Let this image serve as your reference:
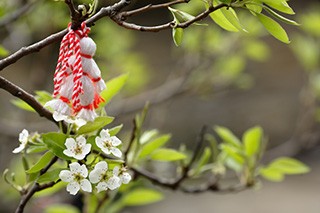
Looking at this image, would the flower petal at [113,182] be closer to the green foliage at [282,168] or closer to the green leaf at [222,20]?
the green leaf at [222,20]

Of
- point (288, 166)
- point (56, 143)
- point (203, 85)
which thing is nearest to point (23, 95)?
point (56, 143)

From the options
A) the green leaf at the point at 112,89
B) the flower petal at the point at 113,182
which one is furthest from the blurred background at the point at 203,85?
the flower petal at the point at 113,182

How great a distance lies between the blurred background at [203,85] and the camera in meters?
1.66

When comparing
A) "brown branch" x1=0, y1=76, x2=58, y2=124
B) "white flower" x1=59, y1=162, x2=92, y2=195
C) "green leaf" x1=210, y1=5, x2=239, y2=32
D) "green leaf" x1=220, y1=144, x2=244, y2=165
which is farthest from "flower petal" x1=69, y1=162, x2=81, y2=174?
"green leaf" x1=220, y1=144, x2=244, y2=165

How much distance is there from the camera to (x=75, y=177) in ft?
1.77

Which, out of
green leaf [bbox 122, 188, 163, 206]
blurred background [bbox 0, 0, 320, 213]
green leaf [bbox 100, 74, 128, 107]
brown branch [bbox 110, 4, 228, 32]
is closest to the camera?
brown branch [bbox 110, 4, 228, 32]

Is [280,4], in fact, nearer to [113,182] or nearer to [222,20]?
[222,20]

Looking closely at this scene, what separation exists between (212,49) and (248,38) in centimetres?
14

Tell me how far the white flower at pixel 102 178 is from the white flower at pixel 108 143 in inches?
0.6

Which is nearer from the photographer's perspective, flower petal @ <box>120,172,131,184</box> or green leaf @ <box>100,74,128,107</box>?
flower petal @ <box>120,172,131,184</box>

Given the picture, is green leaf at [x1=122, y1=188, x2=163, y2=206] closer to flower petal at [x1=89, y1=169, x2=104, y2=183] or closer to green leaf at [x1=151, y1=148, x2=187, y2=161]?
green leaf at [x1=151, y1=148, x2=187, y2=161]

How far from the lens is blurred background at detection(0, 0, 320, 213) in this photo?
1660 mm

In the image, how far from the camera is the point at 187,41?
5.42 feet

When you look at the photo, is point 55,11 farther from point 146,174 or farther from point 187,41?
point 146,174
